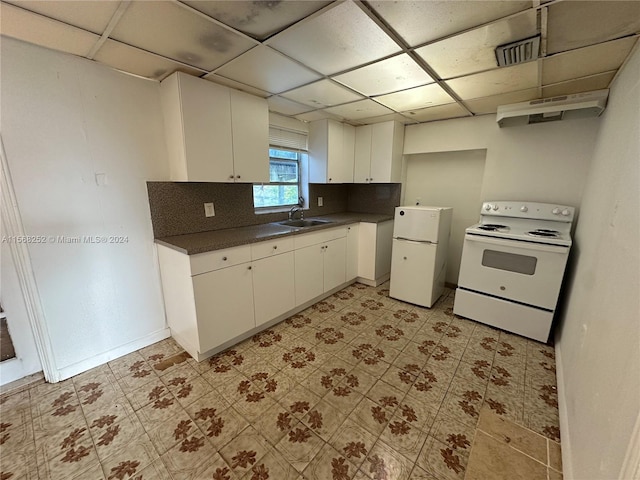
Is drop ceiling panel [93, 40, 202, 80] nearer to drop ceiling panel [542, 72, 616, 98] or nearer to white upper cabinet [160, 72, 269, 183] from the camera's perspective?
white upper cabinet [160, 72, 269, 183]

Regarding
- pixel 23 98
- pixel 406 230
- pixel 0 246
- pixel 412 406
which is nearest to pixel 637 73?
pixel 406 230

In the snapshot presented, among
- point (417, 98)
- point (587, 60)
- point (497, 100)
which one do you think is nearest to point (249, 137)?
point (417, 98)

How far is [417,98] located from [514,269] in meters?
1.86

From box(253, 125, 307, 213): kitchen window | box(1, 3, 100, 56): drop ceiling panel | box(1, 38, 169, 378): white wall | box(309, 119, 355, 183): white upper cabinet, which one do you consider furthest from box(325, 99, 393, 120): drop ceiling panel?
box(1, 3, 100, 56): drop ceiling panel

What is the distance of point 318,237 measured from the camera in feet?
9.46

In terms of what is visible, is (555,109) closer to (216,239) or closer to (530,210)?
(530,210)

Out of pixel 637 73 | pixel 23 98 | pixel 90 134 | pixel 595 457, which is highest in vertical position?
pixel 637 73

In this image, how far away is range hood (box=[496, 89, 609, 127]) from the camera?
2123 mm

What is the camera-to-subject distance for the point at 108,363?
206 cm

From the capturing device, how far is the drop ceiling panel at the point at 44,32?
1282 mm

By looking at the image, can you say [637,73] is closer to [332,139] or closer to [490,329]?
[490,329]

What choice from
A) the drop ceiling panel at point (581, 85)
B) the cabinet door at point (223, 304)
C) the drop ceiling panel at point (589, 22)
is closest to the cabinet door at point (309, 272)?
the cabinet door at point (223, 304)

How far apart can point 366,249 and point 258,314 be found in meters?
→ 1.75

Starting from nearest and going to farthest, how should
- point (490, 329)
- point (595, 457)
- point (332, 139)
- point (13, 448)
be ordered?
point (595, 457) < point (13, 448) < point (490, 329) < point (332, 139)
